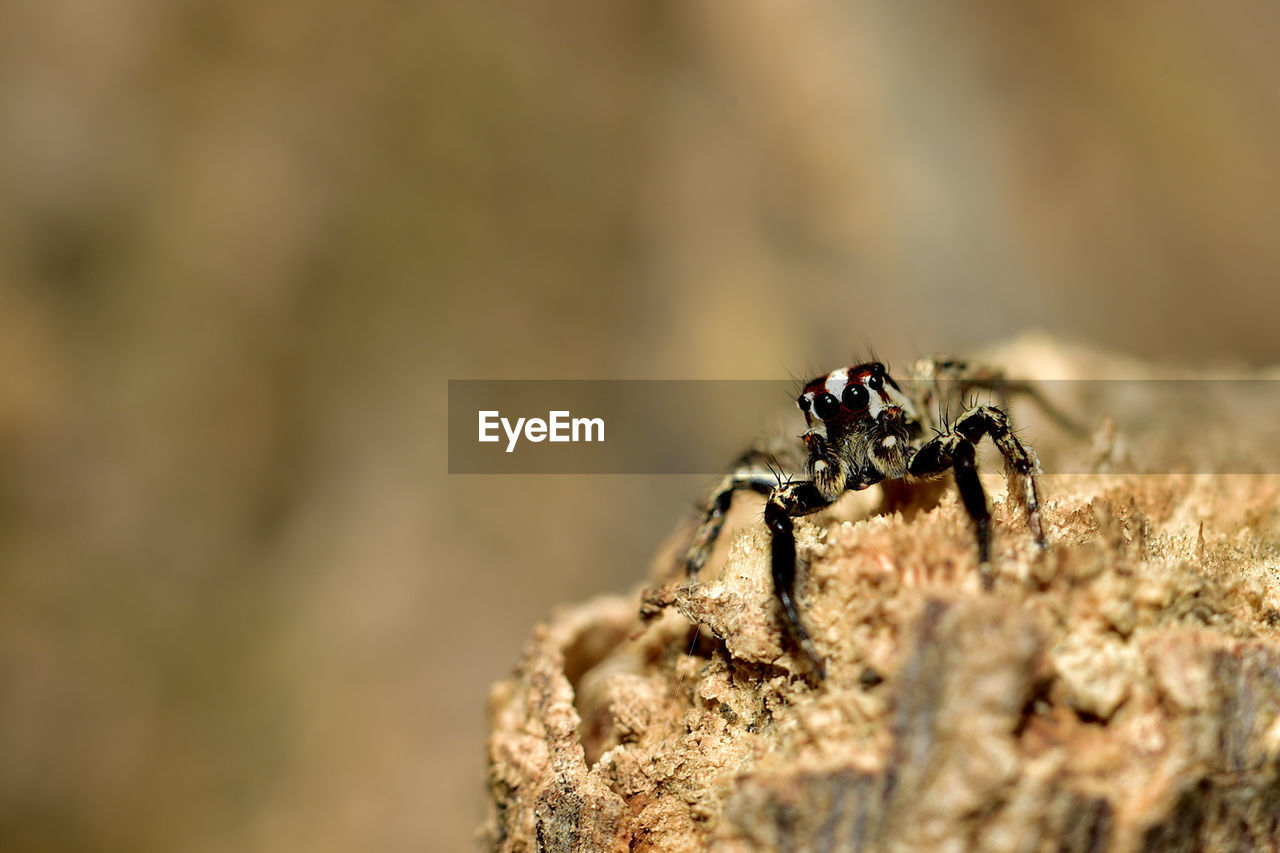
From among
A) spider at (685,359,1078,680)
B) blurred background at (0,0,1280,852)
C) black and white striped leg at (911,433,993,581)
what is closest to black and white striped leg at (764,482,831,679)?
spider at (685,359,1078,680)

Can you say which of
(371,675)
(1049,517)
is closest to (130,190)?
(371,675)

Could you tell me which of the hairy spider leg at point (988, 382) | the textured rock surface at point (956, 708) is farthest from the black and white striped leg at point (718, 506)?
the hairy spider leg at point (988, 382)

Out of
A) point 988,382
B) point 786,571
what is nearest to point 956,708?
point 786,571

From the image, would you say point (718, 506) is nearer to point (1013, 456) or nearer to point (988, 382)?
point (1013, 456)

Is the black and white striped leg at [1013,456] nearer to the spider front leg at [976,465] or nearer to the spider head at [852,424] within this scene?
the spider front leg at [976,465]

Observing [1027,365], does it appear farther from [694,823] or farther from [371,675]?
[371,675]
